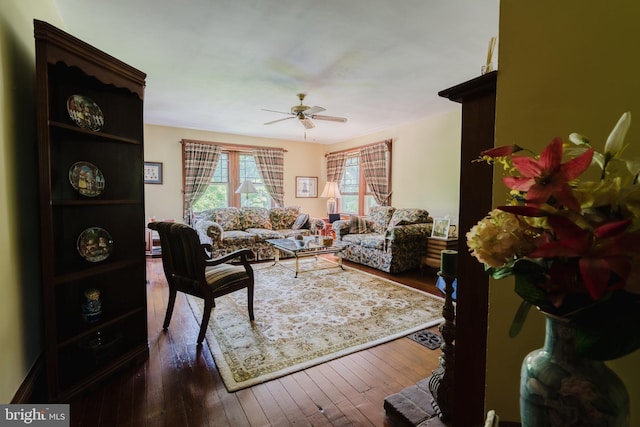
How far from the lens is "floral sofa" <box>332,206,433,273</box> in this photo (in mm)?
4230

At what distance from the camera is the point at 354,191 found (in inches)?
267

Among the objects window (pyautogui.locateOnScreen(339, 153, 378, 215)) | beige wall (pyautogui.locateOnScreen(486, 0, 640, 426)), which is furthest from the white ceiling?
window (pyautogui.locateOnScreen(339, 153, 378, 215))

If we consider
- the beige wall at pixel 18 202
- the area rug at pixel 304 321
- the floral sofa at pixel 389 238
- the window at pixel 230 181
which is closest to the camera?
the beige wall at pixel 18 202

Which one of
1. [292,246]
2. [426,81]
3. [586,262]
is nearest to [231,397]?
[586,262]

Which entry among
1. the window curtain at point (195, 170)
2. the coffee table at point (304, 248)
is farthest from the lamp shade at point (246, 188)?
the coffee table at point (304, 248)

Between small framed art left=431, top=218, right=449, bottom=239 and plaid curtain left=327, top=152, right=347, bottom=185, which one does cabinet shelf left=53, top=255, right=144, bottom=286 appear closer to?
small framed art left=431, top=218, right=449, bottom=239

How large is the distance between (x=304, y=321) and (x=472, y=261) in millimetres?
1913

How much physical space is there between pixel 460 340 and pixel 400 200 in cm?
458

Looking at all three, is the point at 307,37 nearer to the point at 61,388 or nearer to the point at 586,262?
the point at 586,262

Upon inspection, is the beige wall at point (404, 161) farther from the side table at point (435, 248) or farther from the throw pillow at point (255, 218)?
the throw pillow at point (255, 218)

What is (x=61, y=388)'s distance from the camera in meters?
1.60

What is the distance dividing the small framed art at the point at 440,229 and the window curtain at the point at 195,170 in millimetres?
4442

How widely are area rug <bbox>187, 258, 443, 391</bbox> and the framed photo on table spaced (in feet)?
11.6

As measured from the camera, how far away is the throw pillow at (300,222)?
585cm
